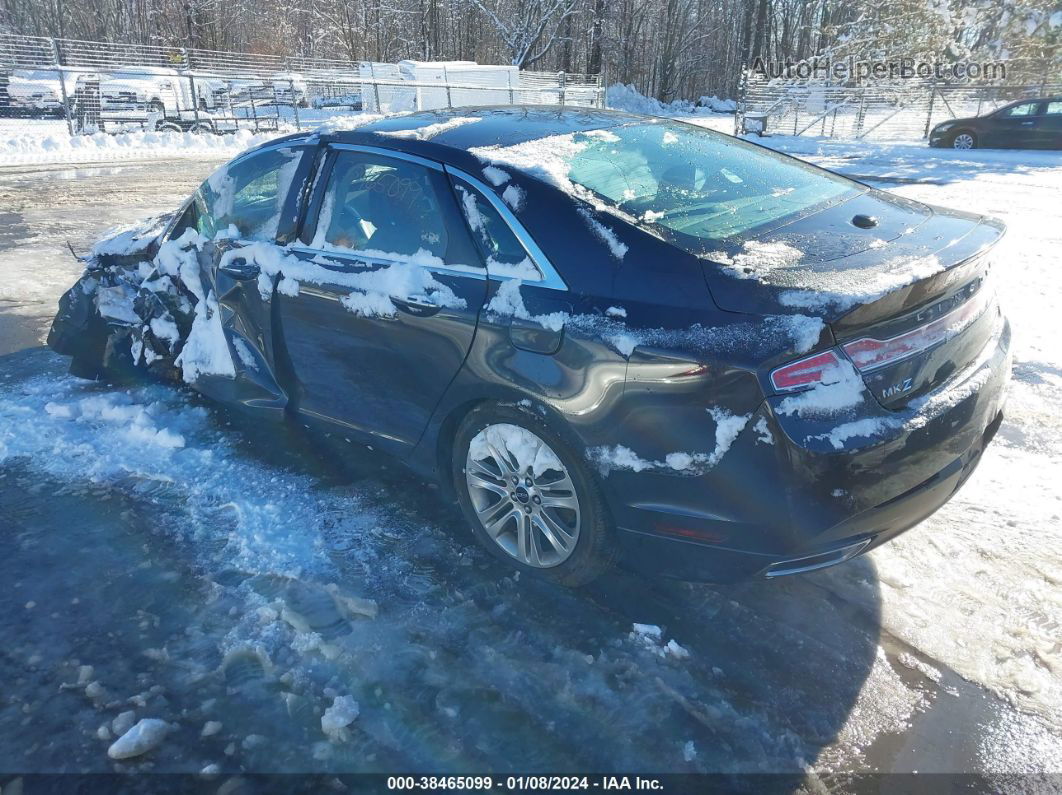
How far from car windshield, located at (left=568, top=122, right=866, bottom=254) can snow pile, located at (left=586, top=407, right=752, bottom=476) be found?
608 mm

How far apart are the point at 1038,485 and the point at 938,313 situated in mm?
1585

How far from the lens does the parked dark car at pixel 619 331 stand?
227 centimetres

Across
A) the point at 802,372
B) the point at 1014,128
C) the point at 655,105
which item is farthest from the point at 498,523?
the point at 655,105

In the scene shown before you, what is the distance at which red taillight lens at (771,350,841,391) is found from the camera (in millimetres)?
2205

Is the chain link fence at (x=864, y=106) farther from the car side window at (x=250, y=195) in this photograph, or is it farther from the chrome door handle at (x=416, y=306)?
the chrome door handle at (x=416, y=306)

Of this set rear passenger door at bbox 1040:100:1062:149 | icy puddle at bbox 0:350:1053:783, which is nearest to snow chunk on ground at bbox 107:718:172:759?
icy puddle at bbox 0:350:1053:783

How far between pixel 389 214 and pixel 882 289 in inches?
76.4

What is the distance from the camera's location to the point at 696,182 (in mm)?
3104

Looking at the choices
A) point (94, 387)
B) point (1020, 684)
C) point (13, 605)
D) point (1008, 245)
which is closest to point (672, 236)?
point (1020, 684)

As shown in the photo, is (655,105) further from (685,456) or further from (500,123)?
(685,456)

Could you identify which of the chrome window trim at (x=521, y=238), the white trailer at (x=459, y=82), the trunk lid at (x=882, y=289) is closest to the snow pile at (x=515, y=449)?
the chrome window trim at (x=521, y=238)

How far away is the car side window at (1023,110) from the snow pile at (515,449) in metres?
19.6

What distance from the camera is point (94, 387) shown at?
477 centimetres

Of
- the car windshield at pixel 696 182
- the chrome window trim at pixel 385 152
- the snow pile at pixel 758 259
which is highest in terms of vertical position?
the chrome window trim at pixel 385 152
